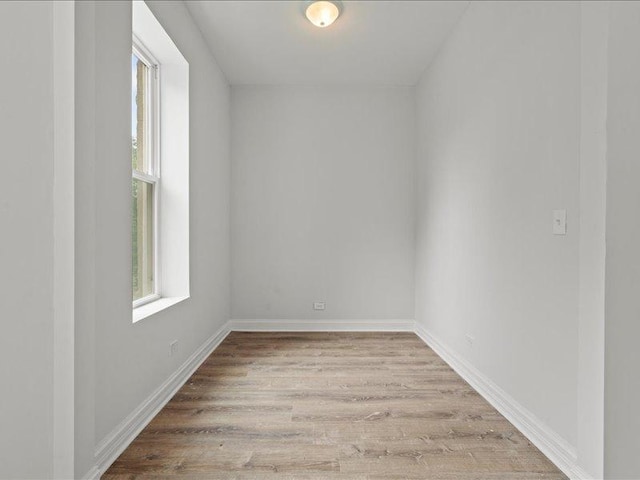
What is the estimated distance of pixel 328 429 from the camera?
1.96 meters

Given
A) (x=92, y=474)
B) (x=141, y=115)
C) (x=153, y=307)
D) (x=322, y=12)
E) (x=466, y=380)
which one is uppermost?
(x=322, y=12)

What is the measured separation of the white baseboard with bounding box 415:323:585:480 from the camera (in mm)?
1610

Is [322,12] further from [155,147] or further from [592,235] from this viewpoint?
[592,235]

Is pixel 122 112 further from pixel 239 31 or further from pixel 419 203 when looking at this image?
pixel 419 203

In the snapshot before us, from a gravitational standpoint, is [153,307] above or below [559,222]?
below

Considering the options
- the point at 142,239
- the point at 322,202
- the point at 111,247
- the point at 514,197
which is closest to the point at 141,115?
the point at 142,239

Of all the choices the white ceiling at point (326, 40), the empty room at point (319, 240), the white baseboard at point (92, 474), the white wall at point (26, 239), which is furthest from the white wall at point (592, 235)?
the white baseboard at point (92, 474)

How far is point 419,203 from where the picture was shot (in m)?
4.02

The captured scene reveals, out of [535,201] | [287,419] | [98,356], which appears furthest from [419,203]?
[98,356]

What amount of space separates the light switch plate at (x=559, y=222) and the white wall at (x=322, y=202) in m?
2.46

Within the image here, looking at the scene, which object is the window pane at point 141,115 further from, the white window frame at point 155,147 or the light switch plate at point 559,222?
the light switch plate at point 559,222

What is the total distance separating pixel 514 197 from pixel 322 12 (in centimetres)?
193

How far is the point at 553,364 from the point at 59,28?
235cm

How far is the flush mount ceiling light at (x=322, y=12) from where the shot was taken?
104 inches
